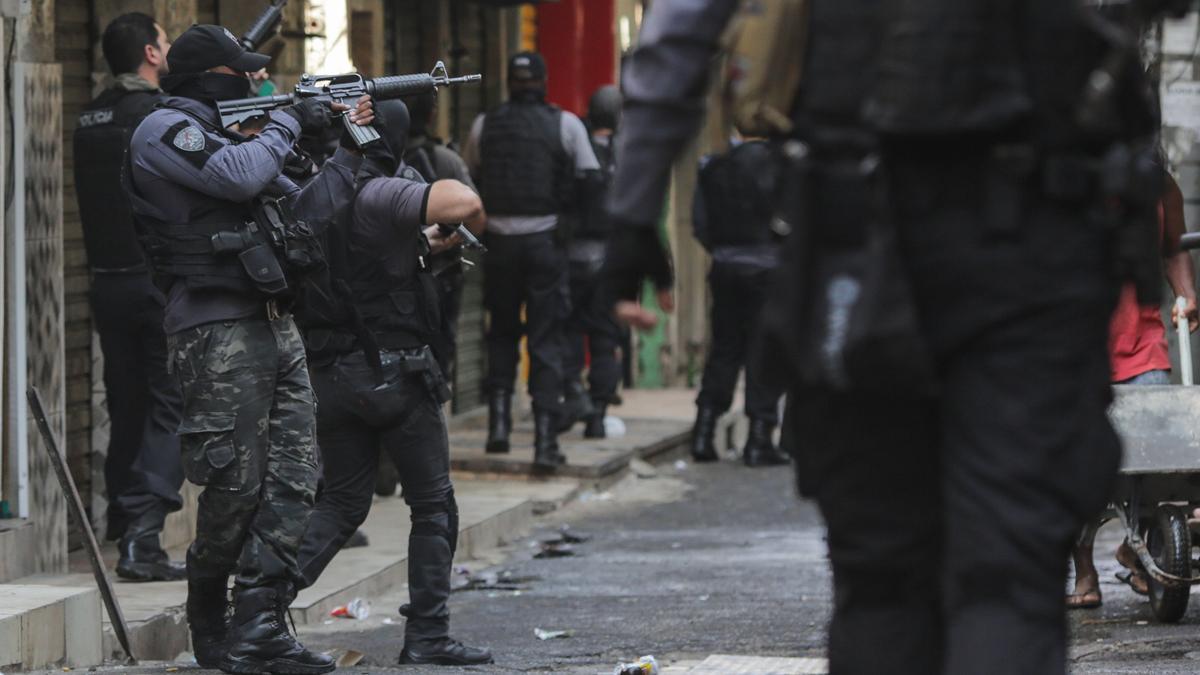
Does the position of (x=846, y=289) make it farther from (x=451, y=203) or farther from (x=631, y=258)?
(x=451, y=203)

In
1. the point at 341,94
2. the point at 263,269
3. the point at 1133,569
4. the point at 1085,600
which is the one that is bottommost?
the point at 1085,600

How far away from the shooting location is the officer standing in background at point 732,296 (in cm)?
1334

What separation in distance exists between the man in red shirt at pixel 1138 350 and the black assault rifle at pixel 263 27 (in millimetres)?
3368

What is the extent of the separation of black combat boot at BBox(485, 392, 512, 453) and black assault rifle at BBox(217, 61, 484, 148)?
5.21 m

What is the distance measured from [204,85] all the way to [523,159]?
18.3 feet

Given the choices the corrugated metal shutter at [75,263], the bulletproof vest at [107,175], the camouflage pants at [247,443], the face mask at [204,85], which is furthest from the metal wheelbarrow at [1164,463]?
the corrugated metal shutter at [75,263]

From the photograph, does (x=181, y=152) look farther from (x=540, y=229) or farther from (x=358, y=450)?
(x=540, y=229)

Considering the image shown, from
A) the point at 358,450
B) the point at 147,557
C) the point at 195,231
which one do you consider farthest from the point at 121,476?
the point at 195,231

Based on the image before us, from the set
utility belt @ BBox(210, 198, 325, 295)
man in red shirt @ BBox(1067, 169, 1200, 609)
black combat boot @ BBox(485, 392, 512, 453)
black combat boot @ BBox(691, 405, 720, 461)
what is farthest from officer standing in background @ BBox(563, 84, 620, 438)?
utility belt @ BBox(210, 198, 325, 295)

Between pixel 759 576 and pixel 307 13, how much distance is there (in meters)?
3.79

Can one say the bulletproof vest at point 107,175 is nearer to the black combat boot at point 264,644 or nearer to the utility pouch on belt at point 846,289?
the black combat boot at point 264,644

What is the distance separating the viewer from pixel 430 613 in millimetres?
7035

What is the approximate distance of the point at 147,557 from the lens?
829 centimetres

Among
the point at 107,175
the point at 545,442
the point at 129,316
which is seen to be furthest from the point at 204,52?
the point at 545,442
